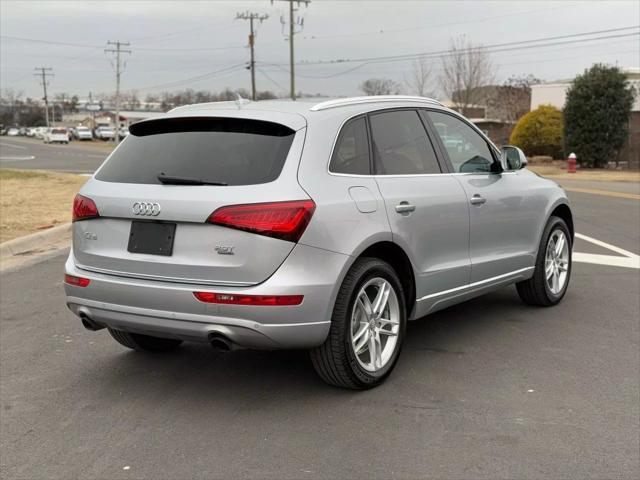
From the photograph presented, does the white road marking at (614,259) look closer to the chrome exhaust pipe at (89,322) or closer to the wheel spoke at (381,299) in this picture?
the wheel spoke at (381,299)

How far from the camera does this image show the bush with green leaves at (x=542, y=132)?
3606cm

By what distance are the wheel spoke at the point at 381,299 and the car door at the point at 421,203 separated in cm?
29

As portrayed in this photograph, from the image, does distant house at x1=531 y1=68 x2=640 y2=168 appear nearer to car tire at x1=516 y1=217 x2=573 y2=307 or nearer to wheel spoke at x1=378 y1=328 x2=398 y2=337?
car tire at x1=516 y1=217 x2=573 y2=307

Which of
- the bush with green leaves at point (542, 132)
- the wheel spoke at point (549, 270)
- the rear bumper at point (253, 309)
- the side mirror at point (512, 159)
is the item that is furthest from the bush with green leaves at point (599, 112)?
the rear bumper at point (253, 309)

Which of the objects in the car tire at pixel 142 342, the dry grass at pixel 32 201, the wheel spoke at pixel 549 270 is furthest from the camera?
the dry grass at pixel 32 201

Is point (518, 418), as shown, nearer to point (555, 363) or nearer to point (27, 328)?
point (555, 363)

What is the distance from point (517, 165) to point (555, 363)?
1.81m

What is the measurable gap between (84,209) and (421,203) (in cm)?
214

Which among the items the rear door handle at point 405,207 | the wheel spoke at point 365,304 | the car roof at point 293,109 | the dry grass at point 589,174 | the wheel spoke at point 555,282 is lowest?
the dry grass at point 589,174

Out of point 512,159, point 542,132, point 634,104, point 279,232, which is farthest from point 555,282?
point 634,104

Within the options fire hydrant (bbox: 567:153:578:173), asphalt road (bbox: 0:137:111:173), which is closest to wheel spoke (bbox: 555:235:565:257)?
fire hydrant (bbox: 567:153:578:173)

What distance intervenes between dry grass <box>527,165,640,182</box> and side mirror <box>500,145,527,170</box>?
21.5m

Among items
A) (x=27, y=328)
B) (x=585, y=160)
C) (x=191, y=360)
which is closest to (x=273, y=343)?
(x=191, y=360)

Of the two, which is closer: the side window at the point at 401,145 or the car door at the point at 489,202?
the side window at the point at 401,145
